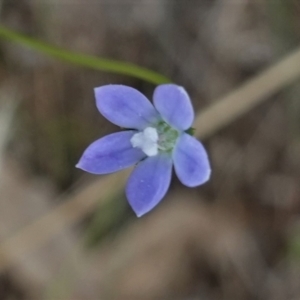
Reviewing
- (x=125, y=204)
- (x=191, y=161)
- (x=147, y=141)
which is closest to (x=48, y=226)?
(x=125, y=204)

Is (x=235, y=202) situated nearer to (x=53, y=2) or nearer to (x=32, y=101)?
(x=32, y=101)

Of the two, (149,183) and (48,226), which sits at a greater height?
(149,183)

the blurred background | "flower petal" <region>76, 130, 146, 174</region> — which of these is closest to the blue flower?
"flower petal" <region>76, 130, 146, 174</region>

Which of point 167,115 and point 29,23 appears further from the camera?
point 29,23

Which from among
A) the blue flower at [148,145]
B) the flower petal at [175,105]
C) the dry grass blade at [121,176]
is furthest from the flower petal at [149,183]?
the dry grass blade at [121,176]

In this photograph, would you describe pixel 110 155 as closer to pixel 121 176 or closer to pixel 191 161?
pixel 191 161

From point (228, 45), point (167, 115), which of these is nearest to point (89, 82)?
point (228, 45)
